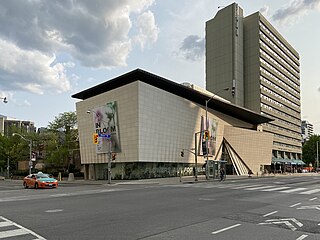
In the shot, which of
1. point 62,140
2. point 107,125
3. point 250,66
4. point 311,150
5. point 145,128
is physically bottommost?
point 311,150

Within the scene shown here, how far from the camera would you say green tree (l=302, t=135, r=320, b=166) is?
134250mm

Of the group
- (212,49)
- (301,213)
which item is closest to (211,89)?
(212,49)

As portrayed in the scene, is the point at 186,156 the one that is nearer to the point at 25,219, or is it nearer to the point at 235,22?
the point at 25,219

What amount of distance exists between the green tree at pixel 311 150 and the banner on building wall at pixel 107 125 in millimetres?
105148

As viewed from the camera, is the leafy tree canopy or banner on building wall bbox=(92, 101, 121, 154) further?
the leafy tree canopy

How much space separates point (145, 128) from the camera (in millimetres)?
48969

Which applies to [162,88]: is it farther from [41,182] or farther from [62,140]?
[41,182]

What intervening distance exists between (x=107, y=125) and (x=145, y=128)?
8.24 m

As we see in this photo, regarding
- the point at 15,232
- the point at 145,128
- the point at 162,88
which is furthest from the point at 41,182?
the point at 162,88

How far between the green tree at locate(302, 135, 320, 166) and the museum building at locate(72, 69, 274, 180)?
76.9m

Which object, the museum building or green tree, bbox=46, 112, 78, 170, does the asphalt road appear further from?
green tree, bbox=46, 112, 78, 170

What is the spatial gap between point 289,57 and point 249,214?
138 meters

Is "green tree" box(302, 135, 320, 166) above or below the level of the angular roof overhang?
below

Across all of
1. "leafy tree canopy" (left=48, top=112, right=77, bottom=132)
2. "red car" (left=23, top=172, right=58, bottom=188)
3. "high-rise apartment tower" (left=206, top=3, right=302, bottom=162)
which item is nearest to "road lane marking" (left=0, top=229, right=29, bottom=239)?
"red car" (left=23, top=172, right=58, bottom=188)
